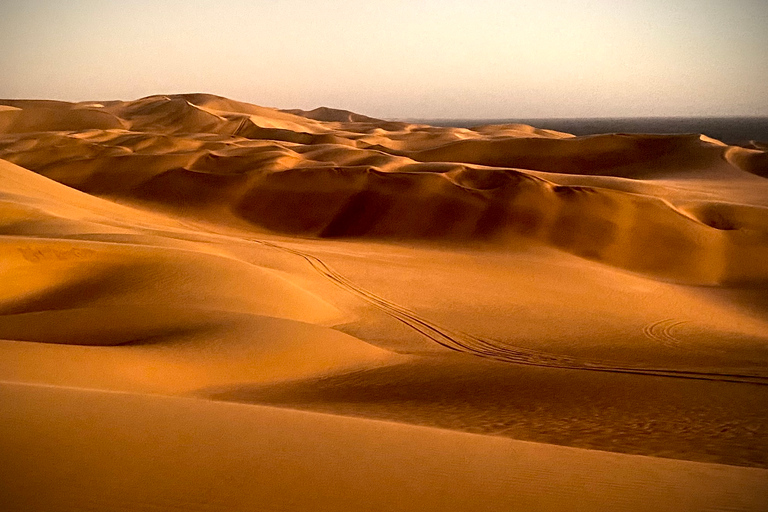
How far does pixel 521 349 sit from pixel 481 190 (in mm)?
15946

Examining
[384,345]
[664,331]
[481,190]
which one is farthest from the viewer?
[481,190]

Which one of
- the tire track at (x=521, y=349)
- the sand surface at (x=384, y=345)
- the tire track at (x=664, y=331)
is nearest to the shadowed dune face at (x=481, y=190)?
the sand surface at (x=384, y=345)

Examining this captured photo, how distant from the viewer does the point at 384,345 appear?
10.8 m

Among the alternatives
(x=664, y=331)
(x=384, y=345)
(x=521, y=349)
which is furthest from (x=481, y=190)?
(x=384, y=345)

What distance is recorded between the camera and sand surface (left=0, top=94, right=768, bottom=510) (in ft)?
14.4

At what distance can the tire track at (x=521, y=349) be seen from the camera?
9.18 metres

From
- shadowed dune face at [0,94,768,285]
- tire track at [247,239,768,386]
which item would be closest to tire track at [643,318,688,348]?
tire track at [247,239,768,386]

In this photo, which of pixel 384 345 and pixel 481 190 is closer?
pixel 384 345

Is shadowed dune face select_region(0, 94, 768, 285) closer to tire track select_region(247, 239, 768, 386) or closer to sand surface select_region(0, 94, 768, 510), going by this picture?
sand surface select_region(0, 94, 768, 510)

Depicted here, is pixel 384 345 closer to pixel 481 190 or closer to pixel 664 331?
pixel 664 331

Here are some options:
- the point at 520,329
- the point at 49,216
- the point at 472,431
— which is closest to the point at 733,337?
the point at 520,329

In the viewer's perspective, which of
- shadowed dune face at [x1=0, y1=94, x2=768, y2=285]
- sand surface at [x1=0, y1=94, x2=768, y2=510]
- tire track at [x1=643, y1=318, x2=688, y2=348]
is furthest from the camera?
shadowed dune face at [x1=0, y1=94, x2=768, y2=285]

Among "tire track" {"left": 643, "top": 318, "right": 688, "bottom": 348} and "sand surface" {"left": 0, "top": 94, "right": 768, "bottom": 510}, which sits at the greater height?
"sand surface" {"left": 0, "top": 94, "right": 768, "bottom": 510}

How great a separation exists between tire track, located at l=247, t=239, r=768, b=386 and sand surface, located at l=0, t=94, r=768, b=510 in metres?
0.07
